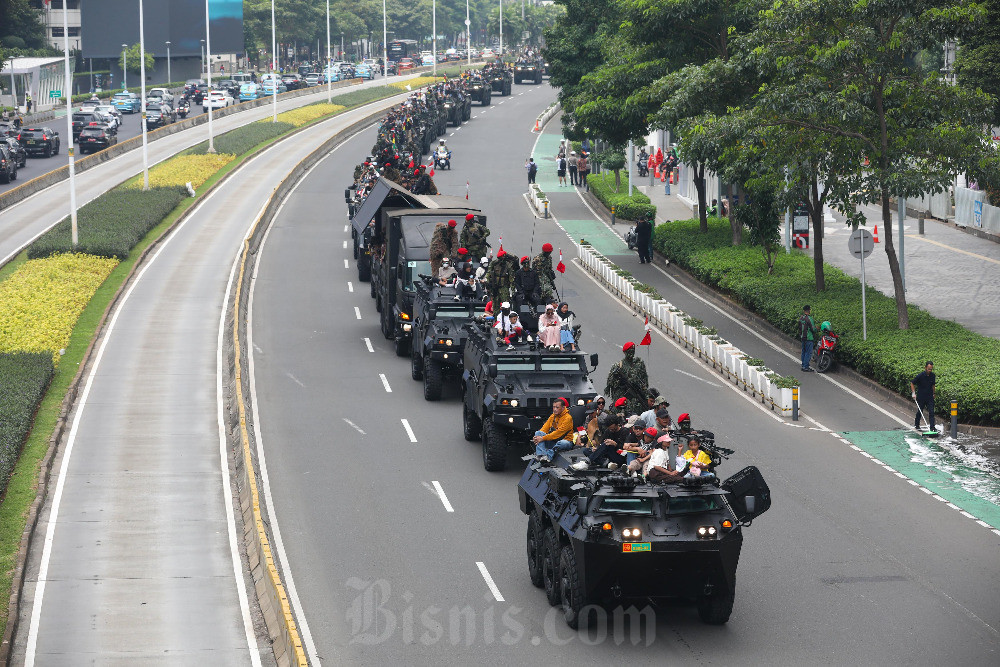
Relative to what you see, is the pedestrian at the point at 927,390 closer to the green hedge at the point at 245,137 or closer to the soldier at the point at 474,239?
the soldier at the point at 474,239

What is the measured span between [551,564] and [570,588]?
0.89 meters

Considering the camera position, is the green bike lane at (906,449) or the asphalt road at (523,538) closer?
the asphalt road at (523,538)

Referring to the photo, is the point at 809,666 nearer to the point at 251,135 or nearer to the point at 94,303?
the point at 94,303

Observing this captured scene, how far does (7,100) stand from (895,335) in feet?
315

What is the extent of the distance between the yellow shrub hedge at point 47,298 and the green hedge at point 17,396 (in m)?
1.66

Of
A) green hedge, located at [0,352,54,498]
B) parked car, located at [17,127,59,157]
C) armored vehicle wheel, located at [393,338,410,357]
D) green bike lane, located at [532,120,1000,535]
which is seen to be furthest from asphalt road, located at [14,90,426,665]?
parked car, located at [17,127,59,157]

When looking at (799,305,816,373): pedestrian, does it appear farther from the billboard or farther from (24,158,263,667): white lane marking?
the billboard

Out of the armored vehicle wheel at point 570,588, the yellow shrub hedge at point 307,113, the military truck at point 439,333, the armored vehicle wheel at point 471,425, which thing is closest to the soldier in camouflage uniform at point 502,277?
the military truck at point 439,333

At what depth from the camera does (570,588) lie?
59.8 ft

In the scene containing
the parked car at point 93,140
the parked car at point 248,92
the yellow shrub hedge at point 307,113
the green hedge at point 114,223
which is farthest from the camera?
the parked car at point 248,92

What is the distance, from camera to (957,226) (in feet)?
191

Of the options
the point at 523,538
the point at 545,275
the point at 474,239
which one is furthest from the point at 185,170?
the point at 523,538

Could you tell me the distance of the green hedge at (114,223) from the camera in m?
50.7

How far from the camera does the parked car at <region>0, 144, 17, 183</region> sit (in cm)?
7106
